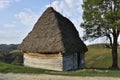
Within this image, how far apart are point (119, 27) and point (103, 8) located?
370 centimetres

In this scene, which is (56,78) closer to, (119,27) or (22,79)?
(22,79)

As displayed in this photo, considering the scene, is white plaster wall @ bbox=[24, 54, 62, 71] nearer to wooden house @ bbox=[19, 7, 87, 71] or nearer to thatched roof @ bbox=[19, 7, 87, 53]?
wooden house @ bbox=[19, 7, 87, 71]

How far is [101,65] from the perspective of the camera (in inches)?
2862

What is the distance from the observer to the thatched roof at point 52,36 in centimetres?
4353

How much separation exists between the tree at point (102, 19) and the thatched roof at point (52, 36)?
88.6 inches

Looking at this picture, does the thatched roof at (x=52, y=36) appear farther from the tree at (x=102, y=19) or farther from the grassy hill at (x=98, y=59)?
the grassy hill at (x=98, y=59)

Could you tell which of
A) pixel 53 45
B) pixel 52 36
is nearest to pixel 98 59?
pixel 52 36

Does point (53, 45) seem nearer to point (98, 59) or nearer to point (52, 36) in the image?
point (52, 36)

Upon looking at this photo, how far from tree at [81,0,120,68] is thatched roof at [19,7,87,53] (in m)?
2.25

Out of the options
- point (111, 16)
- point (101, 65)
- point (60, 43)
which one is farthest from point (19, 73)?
point (101, 65)

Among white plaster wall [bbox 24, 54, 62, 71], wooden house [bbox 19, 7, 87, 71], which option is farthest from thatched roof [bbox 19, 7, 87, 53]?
white plaster wall [bbox 24, 54, 62, 71]

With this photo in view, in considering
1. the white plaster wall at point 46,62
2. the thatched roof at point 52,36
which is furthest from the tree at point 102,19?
the white plaster wall at point 46,62

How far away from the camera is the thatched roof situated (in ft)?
143

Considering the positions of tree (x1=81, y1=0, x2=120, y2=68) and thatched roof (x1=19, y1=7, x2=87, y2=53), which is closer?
thatched roof (x1=19, y1=7, x2=87, y2=53)
